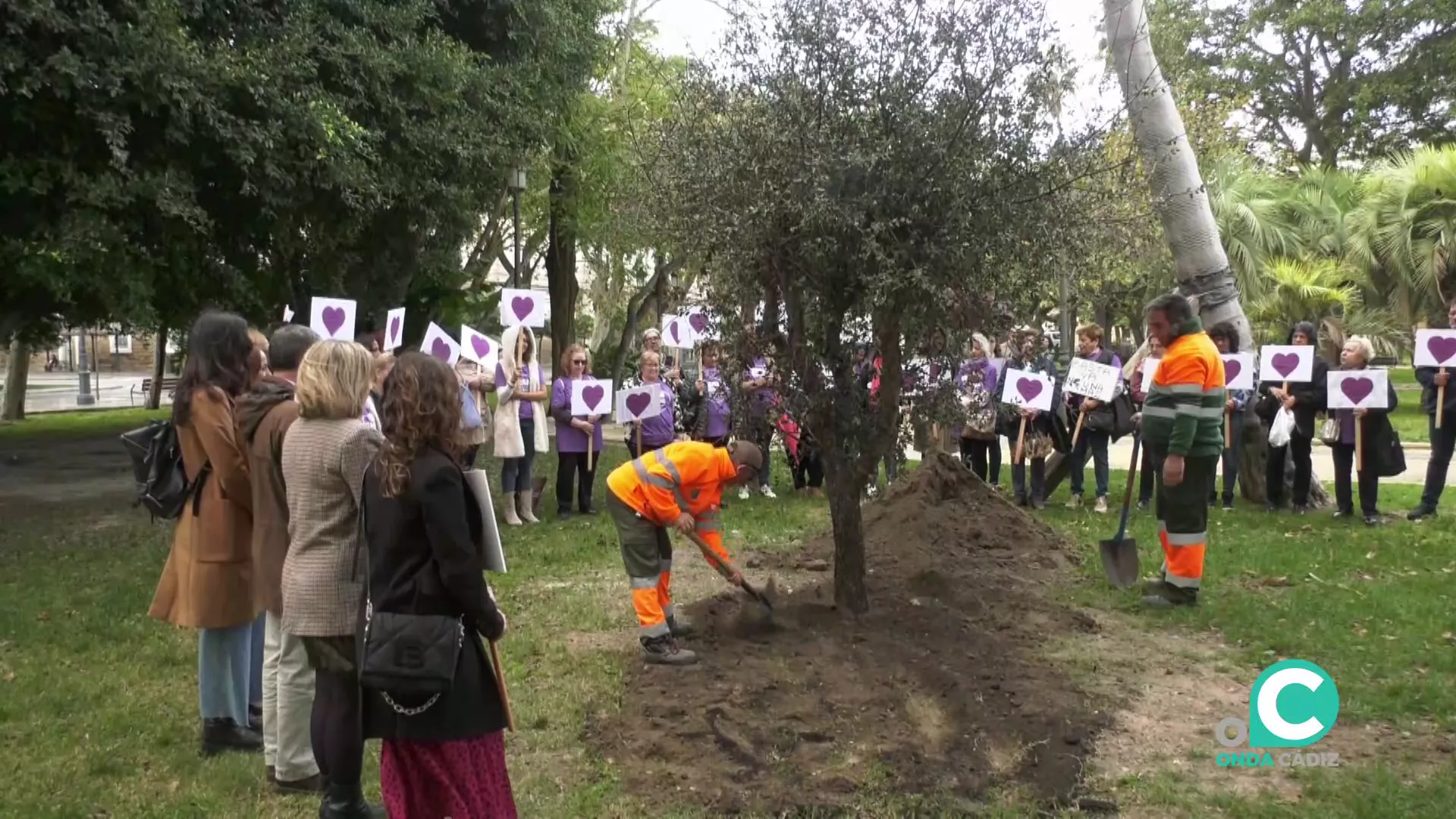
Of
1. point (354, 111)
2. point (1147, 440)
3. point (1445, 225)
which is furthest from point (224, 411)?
point (1445, 225)

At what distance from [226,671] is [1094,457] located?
27.8 ft

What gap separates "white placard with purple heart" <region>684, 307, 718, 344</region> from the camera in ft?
20.8

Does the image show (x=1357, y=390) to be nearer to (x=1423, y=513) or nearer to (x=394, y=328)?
(x=1423, y=513)

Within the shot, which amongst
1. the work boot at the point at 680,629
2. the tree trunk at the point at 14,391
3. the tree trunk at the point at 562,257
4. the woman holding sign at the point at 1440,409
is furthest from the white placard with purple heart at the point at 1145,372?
the tree trunk at the point at 14,391

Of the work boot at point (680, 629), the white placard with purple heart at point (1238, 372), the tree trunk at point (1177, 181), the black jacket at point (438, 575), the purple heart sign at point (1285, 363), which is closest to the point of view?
the black jacket at point (438, 575)

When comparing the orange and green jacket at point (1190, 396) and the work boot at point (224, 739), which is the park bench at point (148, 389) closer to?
the work boot at point (224, 739)

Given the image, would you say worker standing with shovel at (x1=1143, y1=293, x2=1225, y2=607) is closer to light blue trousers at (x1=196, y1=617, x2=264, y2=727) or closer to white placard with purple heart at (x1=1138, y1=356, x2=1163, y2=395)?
white placard with purple heart at (x1=1138, y1=356, x2=1163, y2=395)

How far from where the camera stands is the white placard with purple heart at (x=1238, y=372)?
10023mm

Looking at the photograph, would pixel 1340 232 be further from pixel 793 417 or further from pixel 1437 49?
pixel 793 417

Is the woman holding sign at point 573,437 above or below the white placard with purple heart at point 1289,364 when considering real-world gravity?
below

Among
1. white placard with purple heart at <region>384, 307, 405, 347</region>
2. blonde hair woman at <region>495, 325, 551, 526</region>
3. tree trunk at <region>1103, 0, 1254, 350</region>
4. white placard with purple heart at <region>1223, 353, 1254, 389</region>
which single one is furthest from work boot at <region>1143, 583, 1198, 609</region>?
white placard with purple heart at <region>384, 307, 405, 347</region>

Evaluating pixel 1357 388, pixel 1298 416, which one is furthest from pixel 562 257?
pixel 1357 388

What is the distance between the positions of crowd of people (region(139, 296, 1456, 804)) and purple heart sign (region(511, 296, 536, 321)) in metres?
2.55

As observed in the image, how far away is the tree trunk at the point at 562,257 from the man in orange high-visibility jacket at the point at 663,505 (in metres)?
14.6
